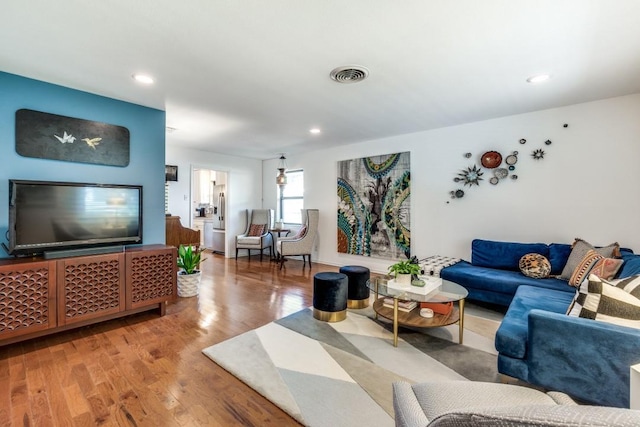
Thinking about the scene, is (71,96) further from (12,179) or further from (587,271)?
(587,271)

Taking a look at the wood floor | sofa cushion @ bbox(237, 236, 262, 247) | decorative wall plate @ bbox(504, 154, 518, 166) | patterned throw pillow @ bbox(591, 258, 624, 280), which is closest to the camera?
the wood floor

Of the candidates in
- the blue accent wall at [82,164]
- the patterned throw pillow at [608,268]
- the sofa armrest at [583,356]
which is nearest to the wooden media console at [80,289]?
the blue accent wall at [82,164]

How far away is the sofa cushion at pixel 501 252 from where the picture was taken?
3504 mm

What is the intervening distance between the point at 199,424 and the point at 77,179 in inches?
106

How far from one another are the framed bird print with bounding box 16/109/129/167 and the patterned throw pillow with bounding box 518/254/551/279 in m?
4.60

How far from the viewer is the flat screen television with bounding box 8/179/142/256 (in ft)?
8.13

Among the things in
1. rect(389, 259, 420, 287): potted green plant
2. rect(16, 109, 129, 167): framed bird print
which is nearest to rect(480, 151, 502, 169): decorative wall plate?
rect(389, 259, 420, 287): potted green plant

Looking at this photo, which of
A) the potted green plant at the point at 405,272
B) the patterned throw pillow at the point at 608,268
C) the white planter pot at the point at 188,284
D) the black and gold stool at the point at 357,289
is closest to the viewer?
the patterned throw pillow at the point at 608,268

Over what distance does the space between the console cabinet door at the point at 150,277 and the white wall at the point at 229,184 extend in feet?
9.59

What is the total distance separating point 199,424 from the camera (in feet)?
5.24

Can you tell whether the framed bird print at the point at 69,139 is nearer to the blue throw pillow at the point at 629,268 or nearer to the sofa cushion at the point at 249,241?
the sofa cushion at the point at 249,241

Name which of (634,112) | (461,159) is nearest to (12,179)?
(461,159)

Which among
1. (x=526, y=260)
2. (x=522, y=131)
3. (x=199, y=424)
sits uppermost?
(x=522, y=131)

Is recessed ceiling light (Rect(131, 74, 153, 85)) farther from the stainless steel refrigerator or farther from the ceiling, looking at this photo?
the stainless steel refrigerator
